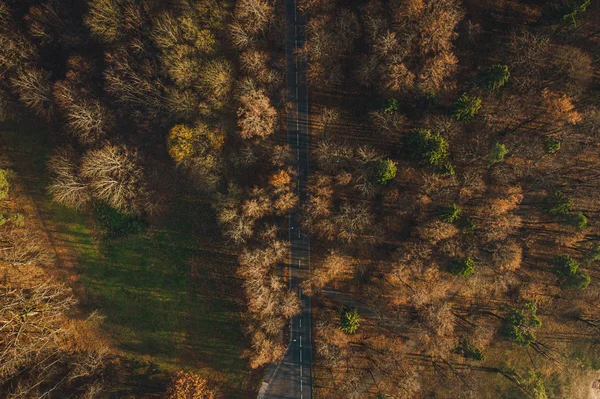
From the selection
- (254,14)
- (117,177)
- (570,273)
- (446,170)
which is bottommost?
(570,273)

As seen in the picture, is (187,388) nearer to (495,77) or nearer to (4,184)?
(4,184)

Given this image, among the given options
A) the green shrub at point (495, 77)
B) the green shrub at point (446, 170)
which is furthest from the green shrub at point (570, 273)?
the green shrub at point (495, 77)

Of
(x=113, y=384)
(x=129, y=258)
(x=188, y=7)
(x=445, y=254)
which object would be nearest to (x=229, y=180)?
(x=129, y=258)

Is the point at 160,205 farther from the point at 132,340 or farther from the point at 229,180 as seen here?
the point at 132,340

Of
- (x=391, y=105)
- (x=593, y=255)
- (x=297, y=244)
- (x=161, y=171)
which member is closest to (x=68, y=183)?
(x=161, y=171)

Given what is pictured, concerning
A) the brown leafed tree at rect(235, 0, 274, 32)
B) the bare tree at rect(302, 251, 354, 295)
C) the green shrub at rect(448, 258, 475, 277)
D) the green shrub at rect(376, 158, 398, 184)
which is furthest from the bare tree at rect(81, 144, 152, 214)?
the green shrub at rect(448, 258, 475, 277)

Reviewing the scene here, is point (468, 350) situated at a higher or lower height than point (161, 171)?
lower
